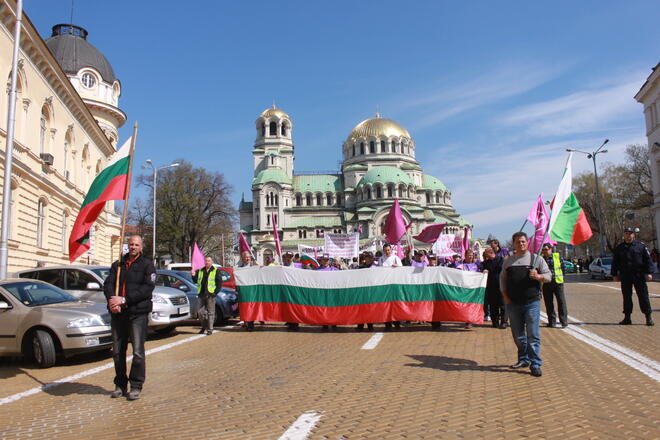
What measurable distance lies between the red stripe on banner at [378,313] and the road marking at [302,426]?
677 centimetres

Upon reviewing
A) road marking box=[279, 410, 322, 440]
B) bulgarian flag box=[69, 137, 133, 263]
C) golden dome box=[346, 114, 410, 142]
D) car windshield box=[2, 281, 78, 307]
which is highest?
golden dome box=[346, 114, 410, 142]

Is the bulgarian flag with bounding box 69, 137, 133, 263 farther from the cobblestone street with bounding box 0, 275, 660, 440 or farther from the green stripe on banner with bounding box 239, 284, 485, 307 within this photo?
the green stripe on banner with bounding box 239, 284, 485, 307

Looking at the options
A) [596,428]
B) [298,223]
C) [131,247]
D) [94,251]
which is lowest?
[596,428]

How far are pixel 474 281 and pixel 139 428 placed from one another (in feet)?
28.2

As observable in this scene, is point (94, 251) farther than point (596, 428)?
Yes

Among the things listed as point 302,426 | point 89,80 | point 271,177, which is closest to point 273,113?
point 271,177

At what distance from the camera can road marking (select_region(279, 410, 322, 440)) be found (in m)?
4.44

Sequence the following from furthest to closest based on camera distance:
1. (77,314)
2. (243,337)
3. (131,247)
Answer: (243,337) < (77,314) < (131,247)

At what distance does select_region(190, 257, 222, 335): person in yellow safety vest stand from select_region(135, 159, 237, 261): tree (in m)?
37.6

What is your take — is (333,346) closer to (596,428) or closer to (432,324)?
(432,324)

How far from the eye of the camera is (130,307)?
6297 millimetres

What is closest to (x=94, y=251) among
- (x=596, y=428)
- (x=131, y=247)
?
(x=131, y=247)

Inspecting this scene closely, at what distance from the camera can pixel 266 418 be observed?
504 cm

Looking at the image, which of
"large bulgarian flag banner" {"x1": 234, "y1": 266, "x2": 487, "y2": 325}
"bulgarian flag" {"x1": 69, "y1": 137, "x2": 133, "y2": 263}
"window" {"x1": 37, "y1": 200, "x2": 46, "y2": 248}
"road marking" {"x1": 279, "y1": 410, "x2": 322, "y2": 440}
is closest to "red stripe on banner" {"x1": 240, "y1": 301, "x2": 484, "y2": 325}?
"large bulgarian flag banner" {"x1": 234, "y1": 266, "x2": 487, "y2": 325}
